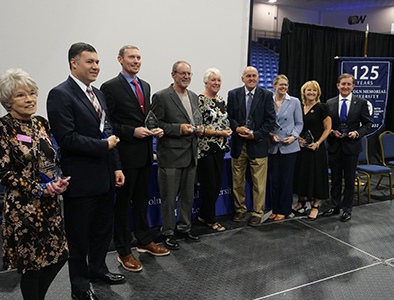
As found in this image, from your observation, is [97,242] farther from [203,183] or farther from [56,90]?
[203,183]

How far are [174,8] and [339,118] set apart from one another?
2.57 metres

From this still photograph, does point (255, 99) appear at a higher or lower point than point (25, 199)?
higher

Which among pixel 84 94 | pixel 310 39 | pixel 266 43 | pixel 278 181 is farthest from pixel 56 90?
pixel 266 43

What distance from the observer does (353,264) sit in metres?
2.88

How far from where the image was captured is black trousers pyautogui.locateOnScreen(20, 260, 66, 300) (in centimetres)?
171

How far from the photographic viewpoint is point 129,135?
255cm

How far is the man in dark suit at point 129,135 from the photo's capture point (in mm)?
2545

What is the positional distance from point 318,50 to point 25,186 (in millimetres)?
6028

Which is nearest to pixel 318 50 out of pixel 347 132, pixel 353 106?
pixel 353 106

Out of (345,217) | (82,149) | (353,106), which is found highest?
(353,106)

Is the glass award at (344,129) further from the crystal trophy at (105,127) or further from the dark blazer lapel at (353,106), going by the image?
the crystal trophy at (105,127)

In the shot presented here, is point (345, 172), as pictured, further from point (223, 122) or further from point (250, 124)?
point (223, 122)

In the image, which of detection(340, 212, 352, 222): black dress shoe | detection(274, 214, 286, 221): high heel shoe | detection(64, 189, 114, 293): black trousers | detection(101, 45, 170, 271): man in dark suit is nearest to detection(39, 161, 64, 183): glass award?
detection(64, 189, 114, 293): black trousers

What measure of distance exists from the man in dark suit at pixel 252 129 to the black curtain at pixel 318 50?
2.84 meters
